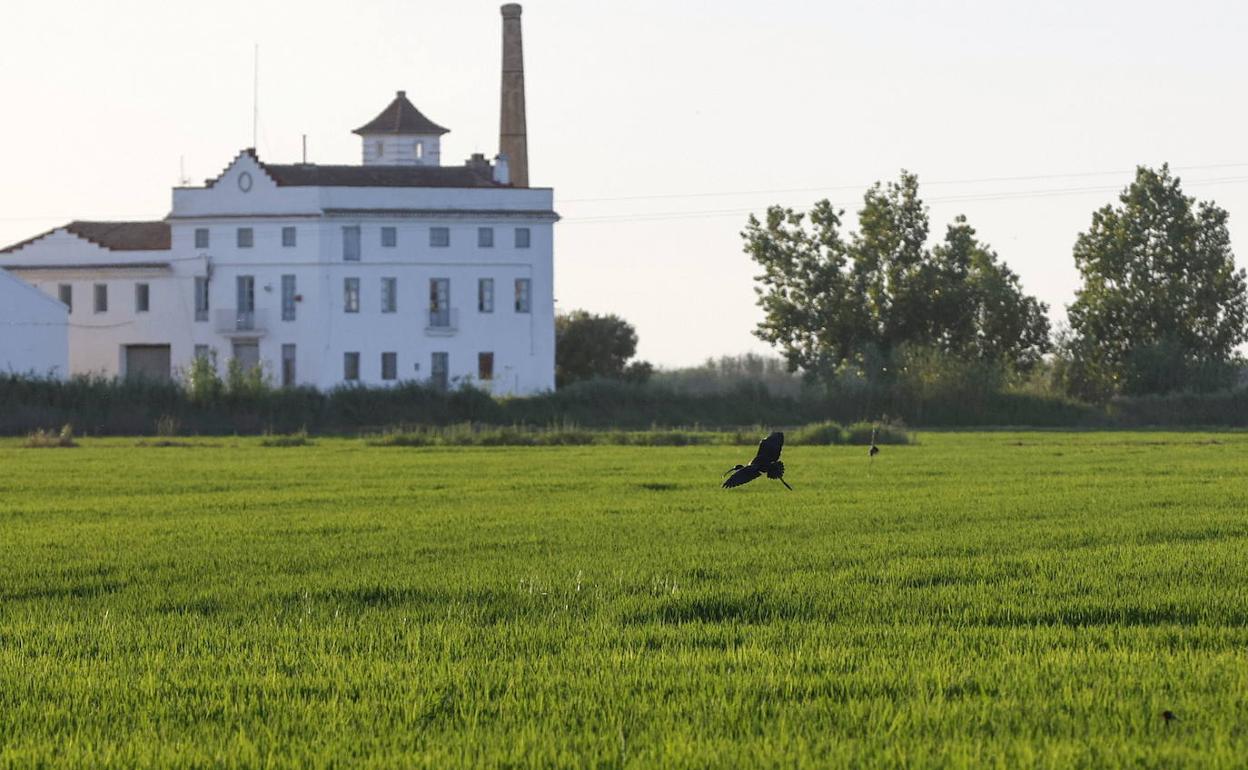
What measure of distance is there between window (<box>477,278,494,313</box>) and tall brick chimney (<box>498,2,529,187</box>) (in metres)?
8.27

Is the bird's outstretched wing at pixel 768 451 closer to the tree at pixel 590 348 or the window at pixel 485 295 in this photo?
the window at pixel 485 295

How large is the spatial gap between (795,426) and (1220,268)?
85.3 feet

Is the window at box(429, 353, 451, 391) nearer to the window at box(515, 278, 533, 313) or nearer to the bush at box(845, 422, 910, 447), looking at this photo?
the window at box(515, 278, 533, 313)

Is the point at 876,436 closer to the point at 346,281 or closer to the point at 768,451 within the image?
the point at 346,281

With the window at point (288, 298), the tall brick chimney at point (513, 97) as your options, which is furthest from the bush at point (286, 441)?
the tall brick chimney at point (513, 97)

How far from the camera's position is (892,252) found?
8631cm

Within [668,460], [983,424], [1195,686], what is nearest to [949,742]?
[1195,686]

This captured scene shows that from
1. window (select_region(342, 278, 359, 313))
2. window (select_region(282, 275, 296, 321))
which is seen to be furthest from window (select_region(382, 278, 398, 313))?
window (select_region(282, 275, 296, 321))

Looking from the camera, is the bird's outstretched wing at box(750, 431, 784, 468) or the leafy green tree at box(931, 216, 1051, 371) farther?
the leafy green tree at box(931, 216, 1051, 371)

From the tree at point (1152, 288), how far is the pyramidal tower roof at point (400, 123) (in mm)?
34625

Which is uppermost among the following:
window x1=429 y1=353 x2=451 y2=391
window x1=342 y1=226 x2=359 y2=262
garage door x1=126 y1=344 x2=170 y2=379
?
window x1=342 y1=226 x2=359 y2=262

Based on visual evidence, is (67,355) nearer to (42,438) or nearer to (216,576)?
(42,438)

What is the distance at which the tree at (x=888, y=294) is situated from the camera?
8531cm

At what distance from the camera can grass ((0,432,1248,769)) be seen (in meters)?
7.73
